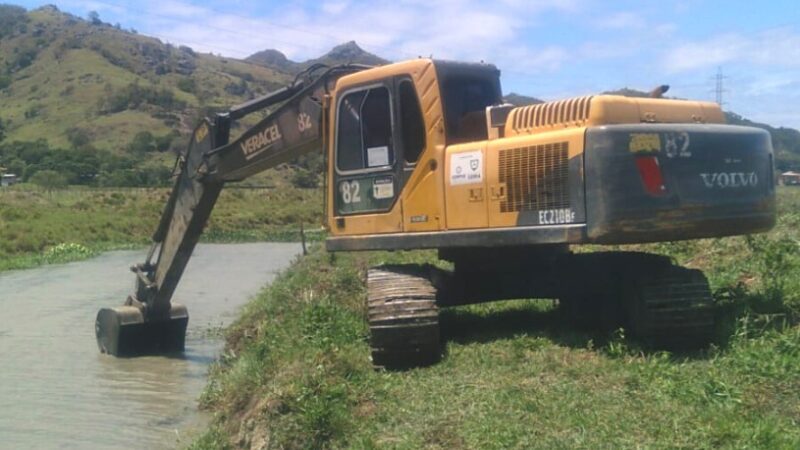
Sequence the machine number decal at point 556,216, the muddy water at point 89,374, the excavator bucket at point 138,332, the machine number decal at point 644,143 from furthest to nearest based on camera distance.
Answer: the excavator bucket at point 138,332, the muddy water at point 89,374, the machine number decal at point 556,216, the machine number decal at point 644,143

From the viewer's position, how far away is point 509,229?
8.77 meters

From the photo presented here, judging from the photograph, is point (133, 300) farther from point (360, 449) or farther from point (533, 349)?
point (360, 449)

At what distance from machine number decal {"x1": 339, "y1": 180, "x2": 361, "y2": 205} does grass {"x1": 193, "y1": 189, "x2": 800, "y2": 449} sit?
1396mm

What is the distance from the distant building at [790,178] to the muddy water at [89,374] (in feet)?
45.3

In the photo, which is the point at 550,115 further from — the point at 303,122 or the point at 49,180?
the point at 49,180

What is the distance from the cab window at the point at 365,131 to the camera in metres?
9.80

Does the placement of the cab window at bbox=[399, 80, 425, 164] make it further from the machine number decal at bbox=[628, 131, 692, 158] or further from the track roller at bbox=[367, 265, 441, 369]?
the machine number decal at bbox=[628, 131, 692, 158]

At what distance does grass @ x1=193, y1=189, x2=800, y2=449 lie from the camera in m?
6.59

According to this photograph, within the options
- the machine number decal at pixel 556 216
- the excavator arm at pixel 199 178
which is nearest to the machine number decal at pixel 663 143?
the machine number decal at pixel 556 216

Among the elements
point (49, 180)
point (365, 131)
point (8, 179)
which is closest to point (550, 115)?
point (365, 131)

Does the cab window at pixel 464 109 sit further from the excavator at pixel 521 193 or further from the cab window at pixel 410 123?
the cab window at pixel 410 123

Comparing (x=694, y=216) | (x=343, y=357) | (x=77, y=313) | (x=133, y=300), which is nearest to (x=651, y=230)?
(x=694, y=216)

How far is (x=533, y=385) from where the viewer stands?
768 centimetres

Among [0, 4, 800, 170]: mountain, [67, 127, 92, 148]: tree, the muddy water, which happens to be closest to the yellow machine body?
the muddy water
